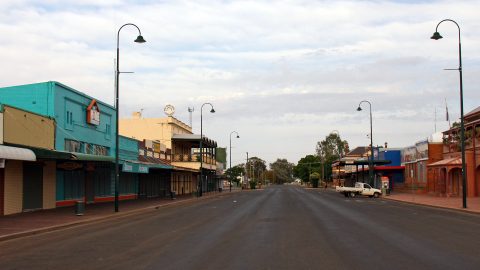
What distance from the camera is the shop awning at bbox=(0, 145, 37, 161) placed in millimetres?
21328

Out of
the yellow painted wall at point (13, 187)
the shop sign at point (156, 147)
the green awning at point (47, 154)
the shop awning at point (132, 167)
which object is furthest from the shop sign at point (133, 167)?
the shop sign at point (156, 147)

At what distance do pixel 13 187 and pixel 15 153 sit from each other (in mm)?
5481

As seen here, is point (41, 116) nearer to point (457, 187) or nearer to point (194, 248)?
point (194, 248)

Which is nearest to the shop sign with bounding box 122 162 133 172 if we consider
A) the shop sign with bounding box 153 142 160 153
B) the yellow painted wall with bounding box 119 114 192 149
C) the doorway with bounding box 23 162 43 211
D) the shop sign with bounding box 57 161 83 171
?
the shop sign with bounding box 57 161 83 171

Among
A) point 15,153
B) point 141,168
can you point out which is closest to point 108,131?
point 141,168

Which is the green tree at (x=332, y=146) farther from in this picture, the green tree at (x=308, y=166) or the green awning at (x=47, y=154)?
the green awning at (x=47, y=154)

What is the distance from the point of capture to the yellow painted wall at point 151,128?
215 ft

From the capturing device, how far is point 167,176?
202ft

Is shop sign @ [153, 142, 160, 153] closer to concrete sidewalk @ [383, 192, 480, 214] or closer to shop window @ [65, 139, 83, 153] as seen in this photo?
shop window @ [65, 139, 83, 153]

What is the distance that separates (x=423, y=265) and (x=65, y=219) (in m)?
17.1

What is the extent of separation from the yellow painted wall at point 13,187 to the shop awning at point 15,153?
3.87 metres

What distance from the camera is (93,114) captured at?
37.7 meters

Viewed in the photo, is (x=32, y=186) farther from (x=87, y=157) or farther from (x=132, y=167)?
(x=132, y=167)

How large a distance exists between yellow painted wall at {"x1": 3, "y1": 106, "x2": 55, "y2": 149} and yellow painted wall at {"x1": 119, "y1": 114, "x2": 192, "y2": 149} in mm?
34237
